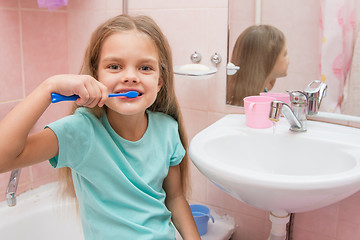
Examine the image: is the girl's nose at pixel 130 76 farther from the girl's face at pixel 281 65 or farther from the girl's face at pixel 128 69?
the girl's face at pixel 281 65

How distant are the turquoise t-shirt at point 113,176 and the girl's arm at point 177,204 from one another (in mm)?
63

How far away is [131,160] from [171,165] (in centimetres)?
15

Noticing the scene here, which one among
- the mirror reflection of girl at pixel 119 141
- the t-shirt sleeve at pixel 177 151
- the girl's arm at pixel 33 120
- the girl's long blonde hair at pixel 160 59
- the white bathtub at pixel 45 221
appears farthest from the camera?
the white bathtub at pixel 45 221

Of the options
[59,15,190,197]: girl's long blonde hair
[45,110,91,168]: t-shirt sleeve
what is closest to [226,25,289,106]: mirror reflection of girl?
[59,15,190,197]: girl's long blonde hair

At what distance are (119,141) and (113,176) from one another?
0.09 meters

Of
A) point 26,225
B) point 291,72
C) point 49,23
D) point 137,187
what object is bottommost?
point 26,225

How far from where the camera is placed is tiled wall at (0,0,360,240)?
1229 millimetres

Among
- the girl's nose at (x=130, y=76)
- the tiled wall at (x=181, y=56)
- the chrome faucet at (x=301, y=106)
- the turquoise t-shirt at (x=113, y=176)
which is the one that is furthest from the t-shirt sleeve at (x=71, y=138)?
the tiled wall at (x=181, y=56)

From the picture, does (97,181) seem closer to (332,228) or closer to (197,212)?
(197,212)

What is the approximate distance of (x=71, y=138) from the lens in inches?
33.7

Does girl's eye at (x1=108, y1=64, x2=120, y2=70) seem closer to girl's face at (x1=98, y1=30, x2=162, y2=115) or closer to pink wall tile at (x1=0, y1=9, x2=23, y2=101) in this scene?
girl's face at (x1=98, y1=30, x2=162, y2=115)

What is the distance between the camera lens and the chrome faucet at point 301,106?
3.41 feet

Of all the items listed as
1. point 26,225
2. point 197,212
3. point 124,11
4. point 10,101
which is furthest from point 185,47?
point 26,225

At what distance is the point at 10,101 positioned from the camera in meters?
1.50
